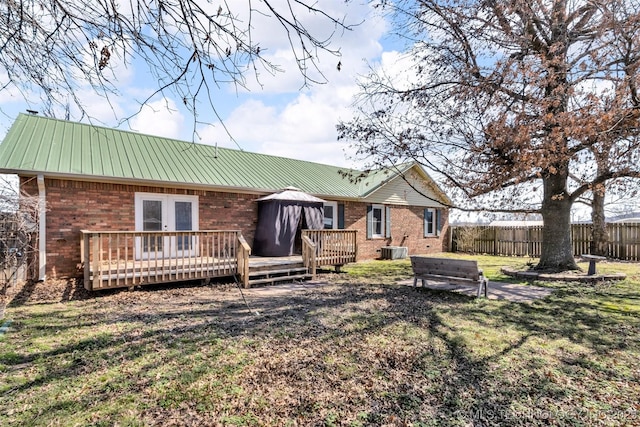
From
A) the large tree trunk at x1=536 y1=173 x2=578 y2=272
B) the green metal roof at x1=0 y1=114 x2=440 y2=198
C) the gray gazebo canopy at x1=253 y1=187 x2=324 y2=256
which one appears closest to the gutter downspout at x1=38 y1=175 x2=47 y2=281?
the green metal roof at x1=0 y1=114 x2=440 y2=198

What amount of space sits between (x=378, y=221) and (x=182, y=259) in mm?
10012

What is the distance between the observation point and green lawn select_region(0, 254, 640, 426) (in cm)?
290

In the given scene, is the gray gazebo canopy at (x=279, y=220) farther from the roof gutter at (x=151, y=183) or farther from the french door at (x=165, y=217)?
the french door at (x=165, y=217)

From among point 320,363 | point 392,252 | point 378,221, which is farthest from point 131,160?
point 392,252

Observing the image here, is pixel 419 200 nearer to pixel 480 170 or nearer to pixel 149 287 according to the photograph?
pixel 480 170

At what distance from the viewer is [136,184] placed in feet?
29.9

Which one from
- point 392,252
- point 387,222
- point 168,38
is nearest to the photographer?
point 168,38

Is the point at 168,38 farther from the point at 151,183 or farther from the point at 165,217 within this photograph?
the point at 165,217

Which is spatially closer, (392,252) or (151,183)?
(151,183)

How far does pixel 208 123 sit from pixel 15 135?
8891 millimetres

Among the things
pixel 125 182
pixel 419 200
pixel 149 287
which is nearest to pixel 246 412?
pixel 149 287

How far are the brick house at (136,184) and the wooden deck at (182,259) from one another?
1.89ft

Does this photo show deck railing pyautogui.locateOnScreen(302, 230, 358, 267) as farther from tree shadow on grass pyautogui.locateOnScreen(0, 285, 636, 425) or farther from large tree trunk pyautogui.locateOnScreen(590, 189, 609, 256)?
large tree trunk pyautogui.locateOnScreen(590, 189, 609, 256)

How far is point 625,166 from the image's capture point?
8.30 meters
